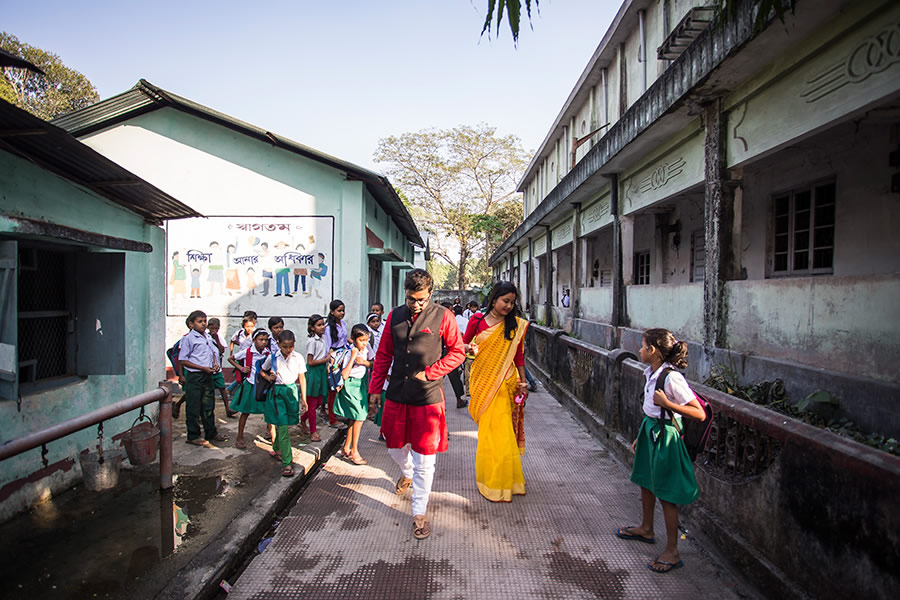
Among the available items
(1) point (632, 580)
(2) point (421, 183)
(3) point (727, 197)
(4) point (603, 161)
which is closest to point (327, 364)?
(1) point (632, 580)

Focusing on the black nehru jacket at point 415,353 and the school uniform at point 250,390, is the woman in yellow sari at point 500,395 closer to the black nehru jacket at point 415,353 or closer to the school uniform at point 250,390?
the black nehru jacket at point 415,353

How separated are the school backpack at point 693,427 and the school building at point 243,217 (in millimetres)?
6643

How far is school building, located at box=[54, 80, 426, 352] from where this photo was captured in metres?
9.09

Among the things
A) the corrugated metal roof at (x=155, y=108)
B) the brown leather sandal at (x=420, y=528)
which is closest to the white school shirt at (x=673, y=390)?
the brown leather sandal at (x=420, y=528)

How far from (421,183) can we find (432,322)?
32810 mm

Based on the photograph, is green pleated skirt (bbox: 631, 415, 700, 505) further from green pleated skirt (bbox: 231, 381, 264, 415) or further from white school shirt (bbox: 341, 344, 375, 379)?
green pleated skirt (bbox: 231, 381, 264, 415)

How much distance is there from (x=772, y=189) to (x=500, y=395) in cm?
590

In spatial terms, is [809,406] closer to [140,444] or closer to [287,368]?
[287,368]

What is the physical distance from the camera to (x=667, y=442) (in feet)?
10.2

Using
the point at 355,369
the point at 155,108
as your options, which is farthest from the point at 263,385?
the point at 155,108

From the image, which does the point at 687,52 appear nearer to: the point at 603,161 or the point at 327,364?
the point at 603,161

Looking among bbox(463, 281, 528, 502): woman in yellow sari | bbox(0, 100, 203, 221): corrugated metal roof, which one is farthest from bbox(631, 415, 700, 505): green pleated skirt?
bbox(0, 100, 203, 221): corrugated metal roof

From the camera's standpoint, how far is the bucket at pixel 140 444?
14.8 feet

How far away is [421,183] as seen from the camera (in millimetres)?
35406
